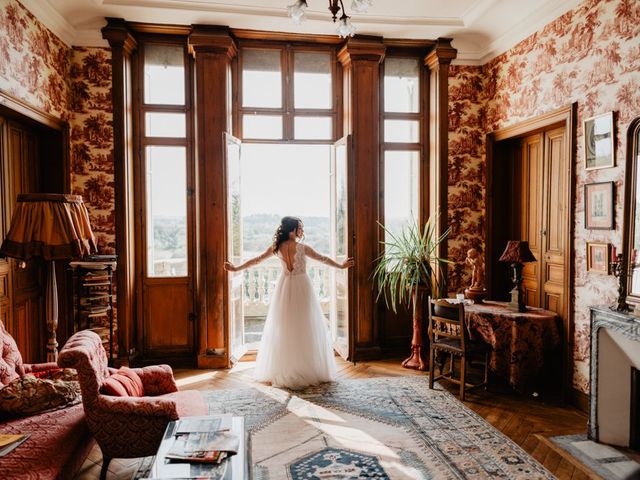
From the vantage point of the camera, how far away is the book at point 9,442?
2092mm

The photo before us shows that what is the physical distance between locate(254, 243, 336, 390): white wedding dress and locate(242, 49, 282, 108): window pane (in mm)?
1761

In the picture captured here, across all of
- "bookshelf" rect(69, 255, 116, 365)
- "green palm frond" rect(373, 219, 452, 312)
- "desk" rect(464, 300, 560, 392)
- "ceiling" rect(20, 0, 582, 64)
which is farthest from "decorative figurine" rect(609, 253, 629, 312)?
"bookshelf" rect(69, 255, 116, 365)

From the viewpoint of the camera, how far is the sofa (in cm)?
202

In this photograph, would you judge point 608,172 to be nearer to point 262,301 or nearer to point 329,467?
point 329,467

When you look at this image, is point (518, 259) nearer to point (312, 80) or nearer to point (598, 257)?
point (598, 257)

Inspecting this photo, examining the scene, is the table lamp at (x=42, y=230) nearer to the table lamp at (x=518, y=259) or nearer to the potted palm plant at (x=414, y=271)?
the potted palm plant at (x=414, y=271)

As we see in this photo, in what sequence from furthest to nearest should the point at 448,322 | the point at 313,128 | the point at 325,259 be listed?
the point at 313,128
the point at 325,259
the point at 448,322

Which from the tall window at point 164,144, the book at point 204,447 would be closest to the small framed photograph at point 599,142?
the book at point 204,447

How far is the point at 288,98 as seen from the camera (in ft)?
17.1

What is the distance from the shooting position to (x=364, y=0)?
2.60m

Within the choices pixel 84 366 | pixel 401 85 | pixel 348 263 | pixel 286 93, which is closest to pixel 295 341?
pixel 348 263

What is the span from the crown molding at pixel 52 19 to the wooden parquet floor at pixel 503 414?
135 inches

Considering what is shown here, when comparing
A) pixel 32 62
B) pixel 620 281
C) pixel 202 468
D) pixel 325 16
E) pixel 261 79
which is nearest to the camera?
pixel 202 468

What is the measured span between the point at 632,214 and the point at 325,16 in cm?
320
